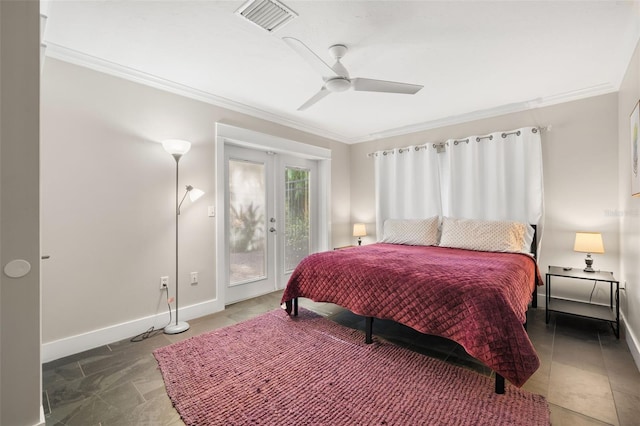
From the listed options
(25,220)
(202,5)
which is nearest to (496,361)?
(25,220)

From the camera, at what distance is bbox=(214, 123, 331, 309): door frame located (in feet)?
10.6

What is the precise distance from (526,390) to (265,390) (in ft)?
5.39

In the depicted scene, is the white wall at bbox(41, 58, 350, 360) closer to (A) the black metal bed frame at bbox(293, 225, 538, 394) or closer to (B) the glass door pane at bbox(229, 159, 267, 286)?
(B) the glass door pane at bbox(229, 159, 267, 286)

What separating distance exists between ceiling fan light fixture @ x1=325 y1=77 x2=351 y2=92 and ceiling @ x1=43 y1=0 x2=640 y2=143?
274 millimetres

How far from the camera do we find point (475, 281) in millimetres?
1923

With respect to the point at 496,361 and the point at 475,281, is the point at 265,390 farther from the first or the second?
the point at 475,281

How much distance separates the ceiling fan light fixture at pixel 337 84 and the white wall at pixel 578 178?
2.57 m

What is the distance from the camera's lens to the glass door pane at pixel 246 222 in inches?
143

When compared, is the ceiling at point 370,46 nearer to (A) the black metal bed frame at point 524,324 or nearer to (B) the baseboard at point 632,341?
(A) the black metal bed frame at point 524,324

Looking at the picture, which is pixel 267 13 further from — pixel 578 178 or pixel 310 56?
pixel 578 178

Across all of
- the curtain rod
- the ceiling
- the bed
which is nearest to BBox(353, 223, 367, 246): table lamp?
the curtain rod

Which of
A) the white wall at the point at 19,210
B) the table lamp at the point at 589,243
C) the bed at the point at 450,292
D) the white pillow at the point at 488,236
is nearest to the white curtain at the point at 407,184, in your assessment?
the white pillow at the point at 488,236

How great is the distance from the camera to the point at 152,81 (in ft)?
8.95

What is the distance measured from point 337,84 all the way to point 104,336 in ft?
9.41
